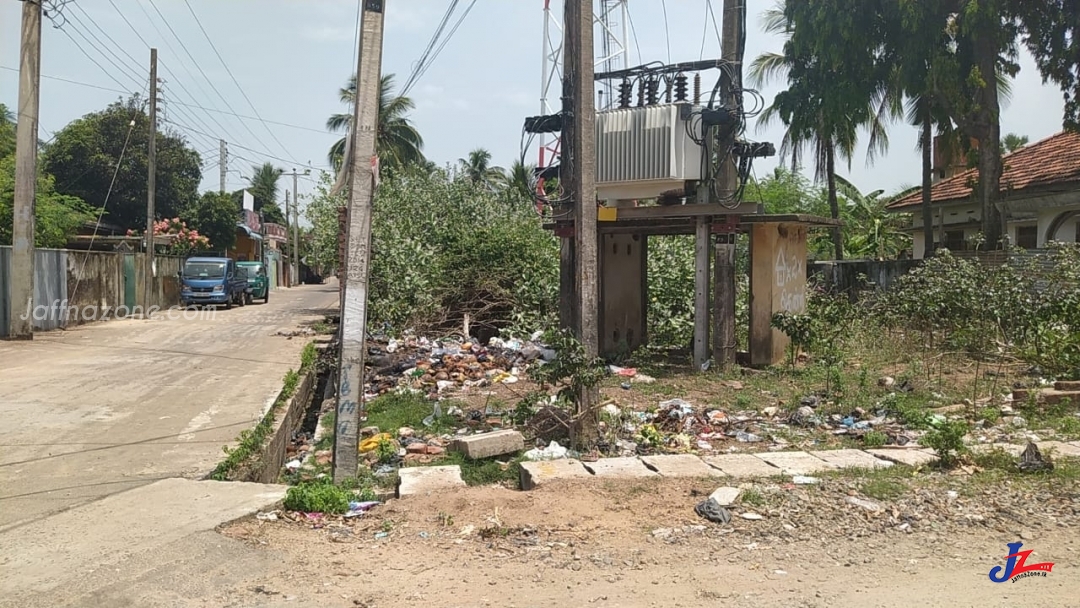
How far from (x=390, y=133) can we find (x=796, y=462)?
107 feet

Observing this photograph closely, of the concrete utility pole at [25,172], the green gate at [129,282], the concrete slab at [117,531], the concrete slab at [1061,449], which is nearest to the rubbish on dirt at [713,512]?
the concrete slab at [117,531]

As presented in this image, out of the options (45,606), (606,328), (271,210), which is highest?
(271,210)

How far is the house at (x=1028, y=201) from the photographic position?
18.9 metres

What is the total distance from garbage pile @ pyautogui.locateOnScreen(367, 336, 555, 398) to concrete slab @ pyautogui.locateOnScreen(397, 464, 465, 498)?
4265mm

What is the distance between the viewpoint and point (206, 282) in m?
28.1

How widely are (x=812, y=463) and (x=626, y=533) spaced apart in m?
2.37

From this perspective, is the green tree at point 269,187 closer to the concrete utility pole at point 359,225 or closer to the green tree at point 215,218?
the green tree at point 215,218

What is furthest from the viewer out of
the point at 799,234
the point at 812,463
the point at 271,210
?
the point at 271,210

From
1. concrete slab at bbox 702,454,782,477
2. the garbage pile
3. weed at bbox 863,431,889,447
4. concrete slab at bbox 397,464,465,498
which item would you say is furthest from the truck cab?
weed at bbox 863,431,889,447

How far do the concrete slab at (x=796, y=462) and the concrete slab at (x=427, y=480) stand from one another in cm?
267

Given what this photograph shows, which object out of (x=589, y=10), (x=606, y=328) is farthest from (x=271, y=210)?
(x=589, y=10)

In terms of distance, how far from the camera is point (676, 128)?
11383mm

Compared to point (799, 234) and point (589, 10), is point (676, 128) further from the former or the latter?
point (589, 10)

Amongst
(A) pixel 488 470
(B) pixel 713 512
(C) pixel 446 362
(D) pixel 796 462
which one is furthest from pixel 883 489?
(C) pixel 446 362
